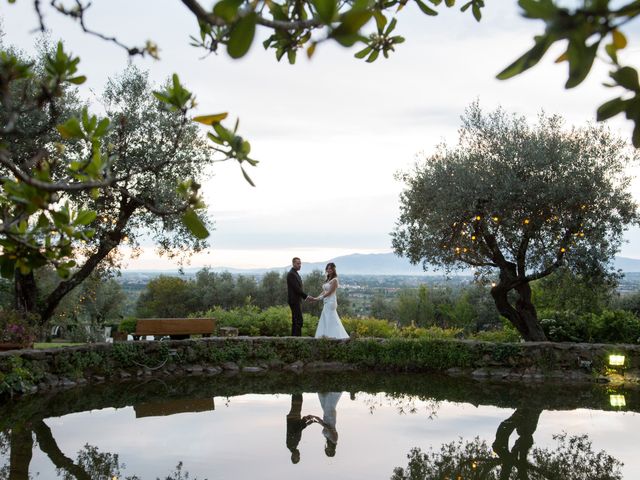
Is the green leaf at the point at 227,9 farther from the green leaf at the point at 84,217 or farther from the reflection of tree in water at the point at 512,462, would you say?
the reflection of tree in water at the point at 512,462

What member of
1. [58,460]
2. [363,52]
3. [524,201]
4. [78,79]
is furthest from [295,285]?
[78,79]

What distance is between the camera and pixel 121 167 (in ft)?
39.7

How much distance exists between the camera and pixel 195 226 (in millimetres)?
1938

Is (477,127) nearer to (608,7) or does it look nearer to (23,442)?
(23,442)

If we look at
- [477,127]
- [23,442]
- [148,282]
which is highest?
[477,127]

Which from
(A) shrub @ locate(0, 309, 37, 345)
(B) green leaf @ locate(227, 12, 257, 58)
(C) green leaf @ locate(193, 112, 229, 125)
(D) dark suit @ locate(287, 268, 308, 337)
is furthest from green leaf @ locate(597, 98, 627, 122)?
(D) dark suit @ locate(287, 268, 308, 337)

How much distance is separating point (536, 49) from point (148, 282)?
27.1 metres

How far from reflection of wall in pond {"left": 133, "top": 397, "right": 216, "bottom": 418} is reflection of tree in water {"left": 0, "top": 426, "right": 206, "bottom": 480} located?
5.10 feet

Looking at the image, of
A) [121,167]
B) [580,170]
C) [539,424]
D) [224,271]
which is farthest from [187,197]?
[224,271]

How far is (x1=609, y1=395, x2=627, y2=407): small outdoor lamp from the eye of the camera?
9814mm

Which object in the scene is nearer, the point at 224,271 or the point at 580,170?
the point at 580,170

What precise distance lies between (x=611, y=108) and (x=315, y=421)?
7.76 metres

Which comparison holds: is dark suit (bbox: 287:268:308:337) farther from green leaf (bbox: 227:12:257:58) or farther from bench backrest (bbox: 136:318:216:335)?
green leaf (bbox: 227:12:257:58)

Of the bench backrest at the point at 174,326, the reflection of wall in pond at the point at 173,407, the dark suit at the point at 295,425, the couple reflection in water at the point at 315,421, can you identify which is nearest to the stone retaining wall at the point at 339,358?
the bench backrest at the point at 174,326
